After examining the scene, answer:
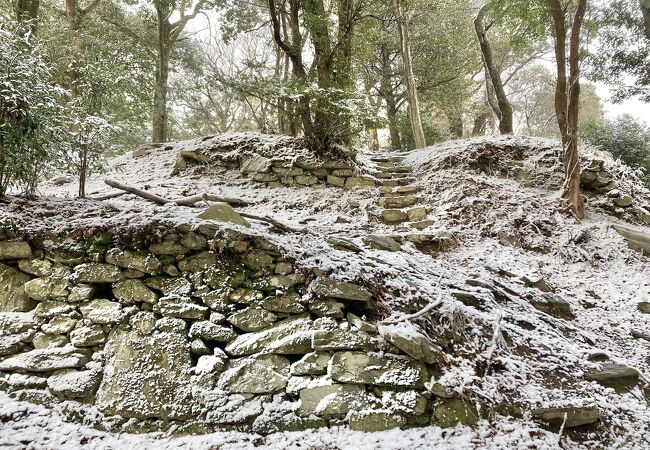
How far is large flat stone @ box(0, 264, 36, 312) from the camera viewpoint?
2678mm

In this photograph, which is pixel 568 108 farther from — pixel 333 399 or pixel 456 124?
pixel 456 124

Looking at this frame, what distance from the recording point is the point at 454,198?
5281mm

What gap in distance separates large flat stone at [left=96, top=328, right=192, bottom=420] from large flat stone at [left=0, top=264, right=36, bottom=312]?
2.83ft

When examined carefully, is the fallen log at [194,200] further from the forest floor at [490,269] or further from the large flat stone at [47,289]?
the large flat stone at [47,289]

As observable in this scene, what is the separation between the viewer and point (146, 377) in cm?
235

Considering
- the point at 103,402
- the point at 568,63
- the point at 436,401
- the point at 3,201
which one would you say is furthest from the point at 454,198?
the point at 3,201

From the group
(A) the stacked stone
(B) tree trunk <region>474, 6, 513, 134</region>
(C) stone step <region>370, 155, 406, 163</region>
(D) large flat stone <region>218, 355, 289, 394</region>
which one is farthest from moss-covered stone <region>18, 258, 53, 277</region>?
(B) tree trunk <region>474, 6, 513, 134</region>

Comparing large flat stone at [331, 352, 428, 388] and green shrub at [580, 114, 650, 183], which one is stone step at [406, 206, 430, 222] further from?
green shrub at [580, 114, 650, 183]

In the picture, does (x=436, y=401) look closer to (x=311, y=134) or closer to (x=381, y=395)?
(x=381, y=395)

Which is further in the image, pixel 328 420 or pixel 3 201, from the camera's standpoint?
pixel 3 201

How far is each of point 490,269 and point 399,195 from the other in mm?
2253

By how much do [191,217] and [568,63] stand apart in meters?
5.88

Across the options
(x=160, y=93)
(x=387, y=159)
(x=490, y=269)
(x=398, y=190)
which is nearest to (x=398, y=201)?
(x=398, y=190)

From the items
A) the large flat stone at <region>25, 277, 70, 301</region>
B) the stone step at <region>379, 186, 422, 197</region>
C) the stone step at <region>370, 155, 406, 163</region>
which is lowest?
Result: the large flat stone at <region>25, 277, 70, 301</region>
